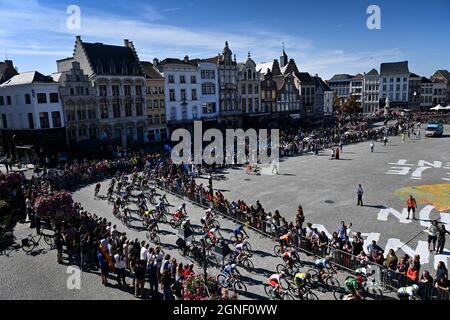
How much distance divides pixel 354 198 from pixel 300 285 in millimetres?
15701

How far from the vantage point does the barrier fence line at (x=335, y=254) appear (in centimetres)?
1334

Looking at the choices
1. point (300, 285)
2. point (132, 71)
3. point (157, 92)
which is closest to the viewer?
point (300, 285)

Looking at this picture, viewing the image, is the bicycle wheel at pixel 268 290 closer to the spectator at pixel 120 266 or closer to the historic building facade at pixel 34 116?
the spectator at pixel 120 266

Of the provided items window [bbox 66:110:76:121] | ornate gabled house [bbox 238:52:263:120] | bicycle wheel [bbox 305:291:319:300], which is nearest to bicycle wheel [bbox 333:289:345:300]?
bicycle wheel [bbox 305:291:319:300]

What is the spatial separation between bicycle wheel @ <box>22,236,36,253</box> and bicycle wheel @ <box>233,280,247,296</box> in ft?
38.2

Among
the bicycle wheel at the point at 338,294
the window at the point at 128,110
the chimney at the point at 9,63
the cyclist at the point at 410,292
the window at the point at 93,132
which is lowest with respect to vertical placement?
the bicycle wheel at the point at 338,294

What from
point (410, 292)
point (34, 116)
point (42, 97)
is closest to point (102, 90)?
point (42, 97)

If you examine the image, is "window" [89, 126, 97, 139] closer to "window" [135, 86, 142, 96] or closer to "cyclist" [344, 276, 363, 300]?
"window" [135, 86, 142, 96]

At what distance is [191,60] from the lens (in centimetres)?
6794

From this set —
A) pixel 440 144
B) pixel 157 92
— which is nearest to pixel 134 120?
pixel 157 92

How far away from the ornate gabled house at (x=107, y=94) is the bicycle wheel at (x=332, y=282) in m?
41.5

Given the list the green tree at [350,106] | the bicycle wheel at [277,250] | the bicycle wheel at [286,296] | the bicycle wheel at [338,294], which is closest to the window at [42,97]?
the bicycle wheel at [277,250]

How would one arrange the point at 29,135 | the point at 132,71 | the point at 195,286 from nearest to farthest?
the point at 195,286 → the point at 29,135 → the point at 132,71
